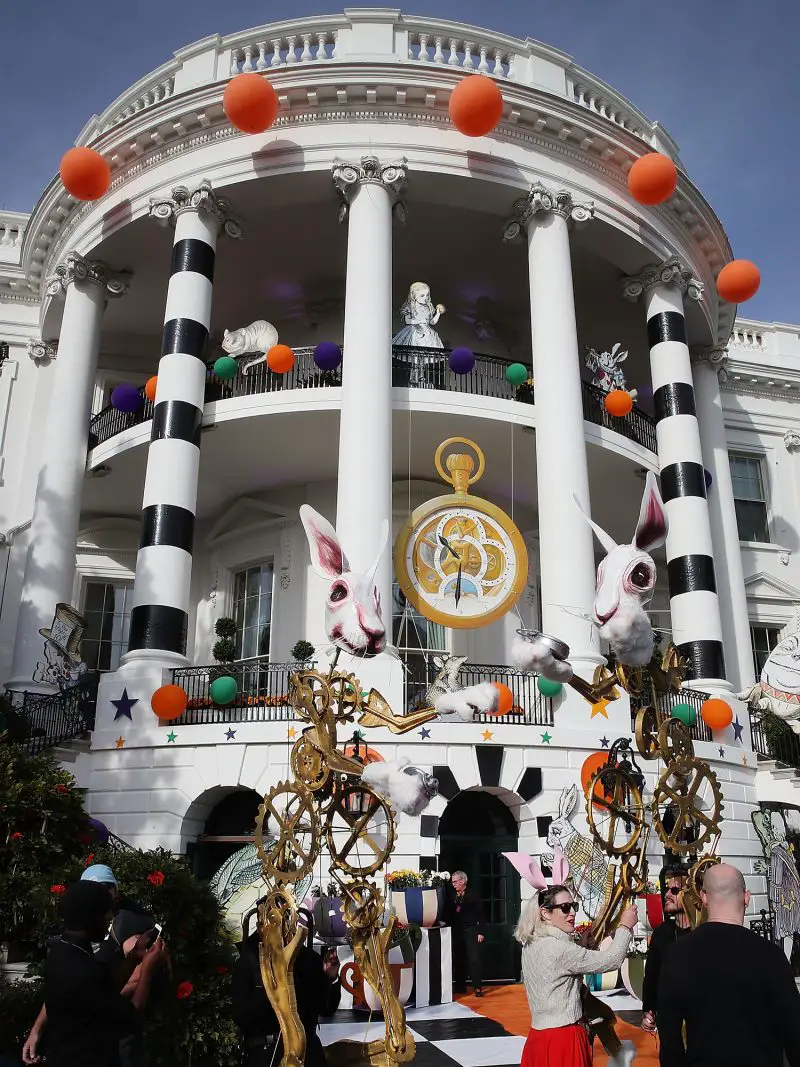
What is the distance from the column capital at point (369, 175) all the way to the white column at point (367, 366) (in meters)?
0.02

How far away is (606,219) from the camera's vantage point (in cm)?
1797

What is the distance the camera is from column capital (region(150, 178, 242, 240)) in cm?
1702

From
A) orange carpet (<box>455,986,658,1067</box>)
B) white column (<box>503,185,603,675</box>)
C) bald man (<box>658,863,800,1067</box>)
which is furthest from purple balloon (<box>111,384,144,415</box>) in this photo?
bald man (<box>658,863,800,1067</box>)

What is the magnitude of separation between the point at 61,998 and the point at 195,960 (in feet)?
8.93

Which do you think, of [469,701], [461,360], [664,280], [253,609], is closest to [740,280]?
[664,280]

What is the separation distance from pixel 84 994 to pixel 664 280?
1766 cm

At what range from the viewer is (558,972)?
4.59 m

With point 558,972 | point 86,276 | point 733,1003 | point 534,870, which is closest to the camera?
point 733,1003

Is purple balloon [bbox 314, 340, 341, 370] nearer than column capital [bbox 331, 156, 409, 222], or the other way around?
purple balloon [bbox 314, 340, 341, 370]

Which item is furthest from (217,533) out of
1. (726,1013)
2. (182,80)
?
(726,1013)

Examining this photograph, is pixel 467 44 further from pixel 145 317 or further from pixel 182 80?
pixel 145 317

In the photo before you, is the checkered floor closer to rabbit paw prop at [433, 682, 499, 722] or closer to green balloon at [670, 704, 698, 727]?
rabbit paw prop at [433, 682, 499, 722]

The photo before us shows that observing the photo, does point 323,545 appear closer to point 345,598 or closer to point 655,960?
point 345,598

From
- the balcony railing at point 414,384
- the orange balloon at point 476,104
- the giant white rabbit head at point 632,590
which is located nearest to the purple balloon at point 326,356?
the balcony railing at point 414,384
